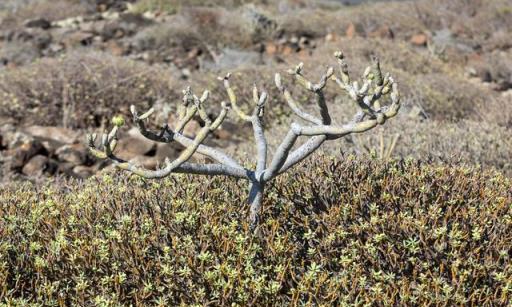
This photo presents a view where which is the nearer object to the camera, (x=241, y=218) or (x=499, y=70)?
(x=241, y=218)

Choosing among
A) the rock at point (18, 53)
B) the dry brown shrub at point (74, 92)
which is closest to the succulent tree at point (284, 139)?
the dry brown shrub at point (74, 92)

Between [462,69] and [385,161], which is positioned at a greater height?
[385,161]

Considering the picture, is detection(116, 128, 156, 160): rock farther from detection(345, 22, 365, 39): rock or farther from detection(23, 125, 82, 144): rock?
detection(345, 22, 365, 39): rock

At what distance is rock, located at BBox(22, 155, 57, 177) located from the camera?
6395 mm

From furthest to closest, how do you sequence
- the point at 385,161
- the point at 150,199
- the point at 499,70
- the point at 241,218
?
the point at 499,70 < the point at 385,161 < the point at 150,199 < the point at 241,218

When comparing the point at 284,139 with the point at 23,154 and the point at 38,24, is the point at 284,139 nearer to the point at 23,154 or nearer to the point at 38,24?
the point at 23,154

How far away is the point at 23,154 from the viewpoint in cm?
657

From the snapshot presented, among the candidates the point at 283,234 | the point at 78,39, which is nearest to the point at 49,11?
the point at 78,39

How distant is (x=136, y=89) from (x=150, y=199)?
6.00 m

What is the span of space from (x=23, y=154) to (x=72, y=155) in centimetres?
47

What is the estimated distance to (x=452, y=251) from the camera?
2824mm

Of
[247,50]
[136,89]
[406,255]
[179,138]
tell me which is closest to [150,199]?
[179,138]

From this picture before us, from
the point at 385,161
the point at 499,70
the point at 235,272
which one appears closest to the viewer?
the point at 235,272

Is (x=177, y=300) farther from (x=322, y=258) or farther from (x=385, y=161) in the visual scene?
(x=385, y=161)
